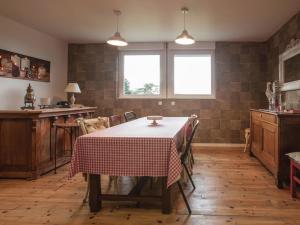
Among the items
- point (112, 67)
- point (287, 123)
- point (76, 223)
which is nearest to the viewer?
point (76, 223)

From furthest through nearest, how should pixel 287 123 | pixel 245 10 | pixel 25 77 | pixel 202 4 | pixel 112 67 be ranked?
pixel 112 67 → pixel 25 77 → pixel 245 10 → pixel 202 4 → pixel 287 123

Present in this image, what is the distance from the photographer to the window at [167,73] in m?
6.25

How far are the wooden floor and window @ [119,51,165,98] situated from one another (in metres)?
2.93

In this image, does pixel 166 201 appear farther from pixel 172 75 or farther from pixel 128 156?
pixel 172 75

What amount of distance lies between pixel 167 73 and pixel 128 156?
13.8 feet

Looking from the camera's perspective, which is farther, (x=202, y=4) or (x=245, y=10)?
(x=245, y=10)

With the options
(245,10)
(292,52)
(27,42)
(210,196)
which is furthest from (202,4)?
(27,42)

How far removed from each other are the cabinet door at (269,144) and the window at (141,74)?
109 inches

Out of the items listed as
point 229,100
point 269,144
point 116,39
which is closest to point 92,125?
point 116,39

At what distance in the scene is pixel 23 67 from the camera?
481 cm

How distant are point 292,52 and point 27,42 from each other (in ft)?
15.3

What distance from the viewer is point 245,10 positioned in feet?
13.4

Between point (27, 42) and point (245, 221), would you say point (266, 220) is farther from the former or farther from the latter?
point (27, 42)

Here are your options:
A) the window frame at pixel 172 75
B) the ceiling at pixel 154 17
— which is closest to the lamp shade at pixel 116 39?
the ceiling at pixel 154 17
